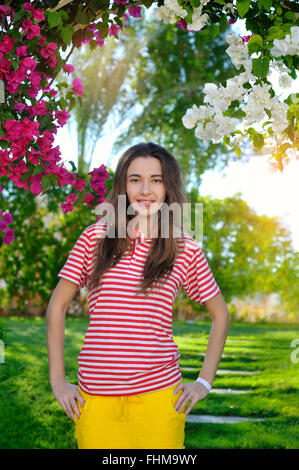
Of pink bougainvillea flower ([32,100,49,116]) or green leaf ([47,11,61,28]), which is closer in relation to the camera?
green leaf ([47,11,61,28])

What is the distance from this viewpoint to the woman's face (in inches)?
83.4

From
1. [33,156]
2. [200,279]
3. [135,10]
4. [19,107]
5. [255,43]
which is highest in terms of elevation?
[135,10]

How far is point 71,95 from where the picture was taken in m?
2.91

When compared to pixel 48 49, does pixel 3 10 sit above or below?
above

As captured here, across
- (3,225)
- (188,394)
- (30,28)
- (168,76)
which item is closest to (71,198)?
(3,225)

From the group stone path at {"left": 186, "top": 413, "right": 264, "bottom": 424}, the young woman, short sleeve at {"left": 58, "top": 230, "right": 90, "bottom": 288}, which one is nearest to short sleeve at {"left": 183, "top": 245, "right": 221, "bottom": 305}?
the young woman

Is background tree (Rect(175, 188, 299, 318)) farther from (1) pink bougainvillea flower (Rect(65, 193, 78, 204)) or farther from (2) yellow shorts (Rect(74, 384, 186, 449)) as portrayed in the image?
(2) yellow shorts (Rect(74, 384, 186, 449))

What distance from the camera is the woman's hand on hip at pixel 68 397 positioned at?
74.9 inches

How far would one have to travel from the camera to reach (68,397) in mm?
1924

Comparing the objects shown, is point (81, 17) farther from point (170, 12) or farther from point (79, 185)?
point (79, 185)

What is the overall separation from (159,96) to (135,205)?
32.3 ft

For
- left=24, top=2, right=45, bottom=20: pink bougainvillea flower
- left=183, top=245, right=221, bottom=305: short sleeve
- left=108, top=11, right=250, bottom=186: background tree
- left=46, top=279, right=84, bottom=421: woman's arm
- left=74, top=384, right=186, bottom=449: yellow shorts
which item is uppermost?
left=108, top=11, right=250, bottom=186: background tree

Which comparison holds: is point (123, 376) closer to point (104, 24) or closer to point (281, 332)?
point (104, 24)

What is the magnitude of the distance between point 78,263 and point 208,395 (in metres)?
3.17
